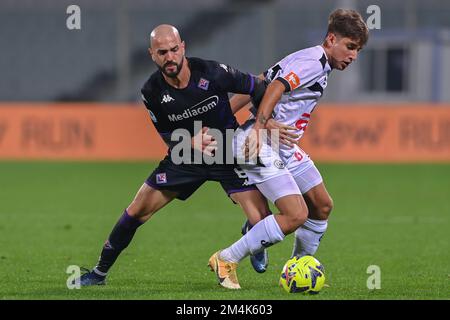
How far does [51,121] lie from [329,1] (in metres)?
11.3

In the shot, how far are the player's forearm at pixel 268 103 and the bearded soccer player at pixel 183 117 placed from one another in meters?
0.30

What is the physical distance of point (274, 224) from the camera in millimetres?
7656

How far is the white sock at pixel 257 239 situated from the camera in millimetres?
7645

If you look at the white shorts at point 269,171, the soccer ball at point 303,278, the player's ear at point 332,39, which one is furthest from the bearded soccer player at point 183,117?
the player's ear at point 332,39

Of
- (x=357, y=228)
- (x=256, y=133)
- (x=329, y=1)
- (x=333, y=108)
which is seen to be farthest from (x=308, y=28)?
(x=256, y=133)

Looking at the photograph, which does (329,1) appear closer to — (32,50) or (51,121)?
(32,50)

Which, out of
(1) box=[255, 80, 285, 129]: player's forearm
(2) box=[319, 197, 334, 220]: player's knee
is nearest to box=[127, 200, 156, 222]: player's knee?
(1) box=[255, 80, 285, 129]: player's forearm

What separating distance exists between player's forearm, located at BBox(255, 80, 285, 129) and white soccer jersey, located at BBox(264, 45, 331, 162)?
79 millimetres

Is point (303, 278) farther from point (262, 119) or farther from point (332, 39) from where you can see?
point (332, 39)

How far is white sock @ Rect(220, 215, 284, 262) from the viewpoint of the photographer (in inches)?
301

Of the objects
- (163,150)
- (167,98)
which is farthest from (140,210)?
(163,150)

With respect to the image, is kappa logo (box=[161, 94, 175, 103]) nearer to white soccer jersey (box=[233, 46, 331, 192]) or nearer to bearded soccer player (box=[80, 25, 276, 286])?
bearded soccer player (box=[80, 25, 276, 286])

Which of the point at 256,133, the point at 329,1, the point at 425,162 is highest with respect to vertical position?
the point at 329,1
